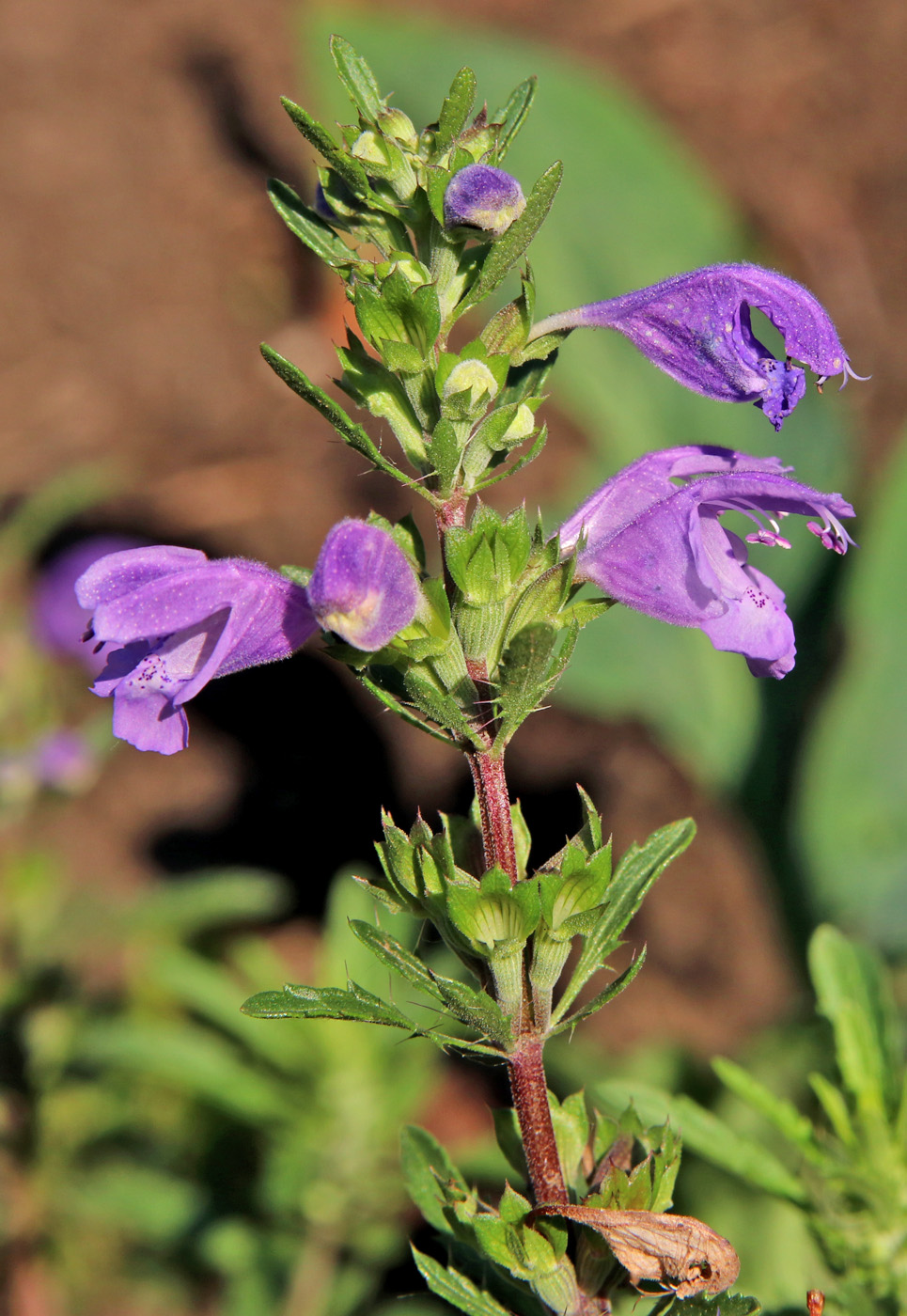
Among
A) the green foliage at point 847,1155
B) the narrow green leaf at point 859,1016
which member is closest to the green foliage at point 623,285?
the narrow green leaf at point 859,1016

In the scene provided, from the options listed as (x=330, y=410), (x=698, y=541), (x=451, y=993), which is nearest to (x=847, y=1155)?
(x=451, y=993)

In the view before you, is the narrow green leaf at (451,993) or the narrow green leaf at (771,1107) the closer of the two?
the narrow green leaf at (451,993)

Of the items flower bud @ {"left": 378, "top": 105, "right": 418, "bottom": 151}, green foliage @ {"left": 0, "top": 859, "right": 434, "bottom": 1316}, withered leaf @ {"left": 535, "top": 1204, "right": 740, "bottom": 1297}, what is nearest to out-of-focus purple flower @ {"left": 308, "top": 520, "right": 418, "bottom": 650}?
flower bud @ {"left": 378, "top": 105, "right": 418, "bottom": 151}

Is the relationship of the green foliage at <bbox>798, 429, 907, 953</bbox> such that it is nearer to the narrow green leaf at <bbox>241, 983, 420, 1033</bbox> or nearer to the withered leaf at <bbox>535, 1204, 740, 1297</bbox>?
the withered leaf at <bbox>535, 1204, 740, 1297</bbox>

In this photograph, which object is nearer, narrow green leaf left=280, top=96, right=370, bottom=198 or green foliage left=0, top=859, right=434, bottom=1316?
narrow green leaf left=280, top=96, right=370, bottom=198

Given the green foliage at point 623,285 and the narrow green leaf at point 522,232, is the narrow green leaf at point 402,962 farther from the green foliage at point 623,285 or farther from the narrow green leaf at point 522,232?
the green foliage at point 623,285

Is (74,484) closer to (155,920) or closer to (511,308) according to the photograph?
(155,920)

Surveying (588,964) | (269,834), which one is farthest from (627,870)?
(269,834)

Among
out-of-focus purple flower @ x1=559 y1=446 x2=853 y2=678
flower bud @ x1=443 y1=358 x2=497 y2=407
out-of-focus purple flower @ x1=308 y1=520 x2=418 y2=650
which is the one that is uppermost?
flower bud @ x1=443 y1=358 x2=497 y2=407
